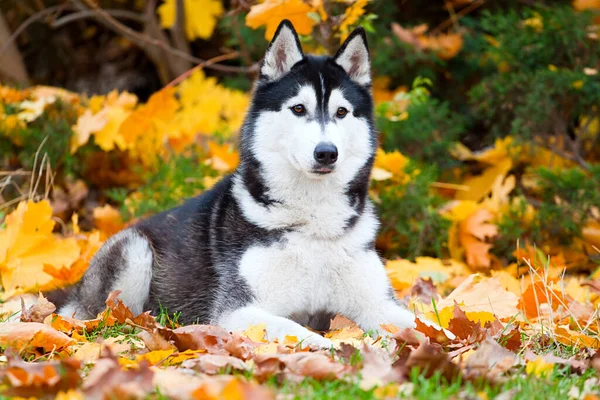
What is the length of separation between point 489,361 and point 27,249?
2.99m

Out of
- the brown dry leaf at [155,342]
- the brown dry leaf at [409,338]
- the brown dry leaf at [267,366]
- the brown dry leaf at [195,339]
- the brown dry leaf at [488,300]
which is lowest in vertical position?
the brown dry leaf at [488,300]

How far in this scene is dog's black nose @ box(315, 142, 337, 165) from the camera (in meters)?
3.51

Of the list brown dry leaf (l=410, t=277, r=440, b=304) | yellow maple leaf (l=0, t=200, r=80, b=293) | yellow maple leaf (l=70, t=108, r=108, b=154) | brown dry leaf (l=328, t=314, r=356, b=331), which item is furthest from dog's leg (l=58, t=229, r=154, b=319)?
yellow maple leaf (l=70, t=108, r=108, b=154)

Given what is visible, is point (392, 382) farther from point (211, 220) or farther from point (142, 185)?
point (142, 185)

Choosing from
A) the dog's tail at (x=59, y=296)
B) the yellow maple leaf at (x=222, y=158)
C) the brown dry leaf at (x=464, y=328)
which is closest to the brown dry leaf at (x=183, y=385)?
the brown dry leaf at (x=464, y=328)

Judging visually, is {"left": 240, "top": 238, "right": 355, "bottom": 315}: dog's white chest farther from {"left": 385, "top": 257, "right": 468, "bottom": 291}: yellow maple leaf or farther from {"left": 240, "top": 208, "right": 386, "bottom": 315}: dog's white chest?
{"left": 385, "top": 257, "right": 468, "bottom": 291}: yellow maple leaf

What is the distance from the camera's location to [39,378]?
2363mm

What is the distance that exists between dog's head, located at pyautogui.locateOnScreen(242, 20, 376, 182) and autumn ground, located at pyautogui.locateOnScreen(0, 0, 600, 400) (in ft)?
2.41

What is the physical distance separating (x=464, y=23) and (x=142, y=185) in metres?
3.33

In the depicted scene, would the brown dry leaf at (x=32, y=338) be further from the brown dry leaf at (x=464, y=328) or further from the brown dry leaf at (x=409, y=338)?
the brown dry leaf at (x=464, y=328)

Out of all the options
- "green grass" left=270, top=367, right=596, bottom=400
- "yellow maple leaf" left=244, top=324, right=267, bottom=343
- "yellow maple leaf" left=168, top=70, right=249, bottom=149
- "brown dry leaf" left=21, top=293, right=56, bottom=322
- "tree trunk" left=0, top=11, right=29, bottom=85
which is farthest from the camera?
"tree trunk" left=0, top=11, right=29, bottom=85

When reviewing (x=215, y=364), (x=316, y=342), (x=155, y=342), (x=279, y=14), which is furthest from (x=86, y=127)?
(x=215, y=364)

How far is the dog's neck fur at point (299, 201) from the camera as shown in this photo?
12.3 feet

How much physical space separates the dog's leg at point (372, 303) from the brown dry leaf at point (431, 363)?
102 cm
